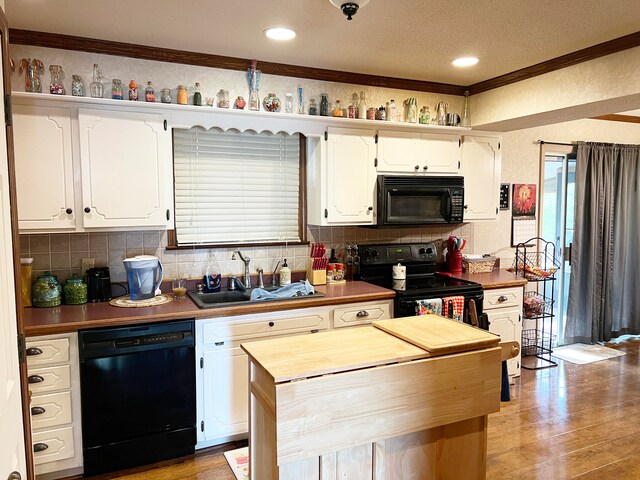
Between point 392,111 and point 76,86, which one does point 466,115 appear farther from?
point 76,86

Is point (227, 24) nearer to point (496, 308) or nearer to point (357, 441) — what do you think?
point (357, 441)

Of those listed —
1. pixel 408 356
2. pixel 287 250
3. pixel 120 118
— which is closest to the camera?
pixel 408 356

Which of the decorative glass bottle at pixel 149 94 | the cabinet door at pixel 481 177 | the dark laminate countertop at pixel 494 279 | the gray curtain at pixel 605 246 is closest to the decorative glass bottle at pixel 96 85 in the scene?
the decorative glass bottle at pixel 149 94

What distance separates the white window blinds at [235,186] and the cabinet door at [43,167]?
0.73m

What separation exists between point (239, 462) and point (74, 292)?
146 cm

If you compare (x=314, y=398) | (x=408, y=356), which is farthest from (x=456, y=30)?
(x=314, y=398)

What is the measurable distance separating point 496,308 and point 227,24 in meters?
2.95

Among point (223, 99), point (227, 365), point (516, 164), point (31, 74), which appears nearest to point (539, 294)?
point (516, 164)

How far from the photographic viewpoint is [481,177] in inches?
160

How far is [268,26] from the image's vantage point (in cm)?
267

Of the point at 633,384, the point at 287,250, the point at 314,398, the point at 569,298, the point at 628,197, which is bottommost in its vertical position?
the point at 633,384

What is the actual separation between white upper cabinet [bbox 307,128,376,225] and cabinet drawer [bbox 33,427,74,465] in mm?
2109

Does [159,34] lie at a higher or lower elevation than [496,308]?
higher

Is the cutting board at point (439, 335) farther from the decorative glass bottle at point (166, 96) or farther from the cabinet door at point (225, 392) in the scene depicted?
the decorative glass bottle at point (166, 96)
